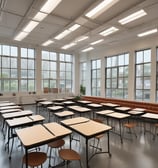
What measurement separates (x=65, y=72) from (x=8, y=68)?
4.47m

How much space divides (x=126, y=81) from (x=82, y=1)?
5506mm

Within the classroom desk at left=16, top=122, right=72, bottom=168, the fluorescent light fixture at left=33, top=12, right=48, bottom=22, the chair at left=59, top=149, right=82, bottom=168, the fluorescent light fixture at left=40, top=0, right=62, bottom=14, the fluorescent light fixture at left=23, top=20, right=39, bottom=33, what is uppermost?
the fluorescent light fixture at left=23, top=20, right=39, bottom=33

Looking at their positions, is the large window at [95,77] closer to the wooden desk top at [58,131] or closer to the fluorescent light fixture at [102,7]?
the fluorescent light fixture at [102,7]

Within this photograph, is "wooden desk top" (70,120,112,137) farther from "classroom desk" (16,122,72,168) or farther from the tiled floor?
the tiled floor

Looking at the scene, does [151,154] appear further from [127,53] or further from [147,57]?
[127,53]

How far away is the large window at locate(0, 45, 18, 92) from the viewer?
9219 millimetres

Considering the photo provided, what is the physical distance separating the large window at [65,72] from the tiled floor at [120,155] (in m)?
7.92

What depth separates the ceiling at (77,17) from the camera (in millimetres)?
4480

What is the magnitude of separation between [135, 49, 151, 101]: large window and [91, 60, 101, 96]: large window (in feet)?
10.2

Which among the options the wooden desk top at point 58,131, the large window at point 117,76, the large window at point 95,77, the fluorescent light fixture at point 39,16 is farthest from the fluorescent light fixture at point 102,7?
the large window at point 95,77

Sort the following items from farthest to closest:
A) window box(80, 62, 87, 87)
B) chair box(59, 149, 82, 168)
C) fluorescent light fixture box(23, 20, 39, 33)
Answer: window box(80, 62, 87, 87) < fluorescent light fixture box(23, 20, 39, 33) < chair box(59, 149, 82, 168)

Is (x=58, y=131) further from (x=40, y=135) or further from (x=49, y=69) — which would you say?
(x=49, y=69)

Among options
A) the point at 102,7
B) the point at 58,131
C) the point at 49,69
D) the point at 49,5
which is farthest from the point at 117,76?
the point at 58,131

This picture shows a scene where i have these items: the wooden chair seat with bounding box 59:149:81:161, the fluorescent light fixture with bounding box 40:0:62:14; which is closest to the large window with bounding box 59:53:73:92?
the fluorescent light fixture with bounding box 40:0:62:14
